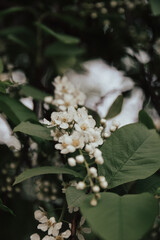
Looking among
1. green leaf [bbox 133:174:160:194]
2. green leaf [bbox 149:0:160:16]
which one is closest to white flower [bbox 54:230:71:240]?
green leaf [bbox 133:174:160:194]

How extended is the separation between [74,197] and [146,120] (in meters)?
0.49

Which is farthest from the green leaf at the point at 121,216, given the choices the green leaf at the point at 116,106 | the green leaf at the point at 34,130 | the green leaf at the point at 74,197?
the green leaf at the point at 116,106

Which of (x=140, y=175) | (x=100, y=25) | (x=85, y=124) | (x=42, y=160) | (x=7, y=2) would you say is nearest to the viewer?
(x=140, y=175)

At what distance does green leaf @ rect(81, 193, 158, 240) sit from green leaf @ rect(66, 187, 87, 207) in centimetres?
7

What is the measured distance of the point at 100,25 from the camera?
2740 millimetres

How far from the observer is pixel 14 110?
165cm

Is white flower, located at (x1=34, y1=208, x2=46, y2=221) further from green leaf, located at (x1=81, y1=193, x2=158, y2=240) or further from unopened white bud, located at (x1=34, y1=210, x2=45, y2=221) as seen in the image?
green leaf, located at (x1=81, y1=193, x2=158, y2=240)

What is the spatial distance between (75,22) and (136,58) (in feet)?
1.82

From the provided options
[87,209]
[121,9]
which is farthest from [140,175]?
[121,9]

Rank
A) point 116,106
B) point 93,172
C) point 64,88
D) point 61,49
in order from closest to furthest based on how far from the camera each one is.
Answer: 1. point 93,172
2. point 116,106
3. point 64,88
4. point 61,49

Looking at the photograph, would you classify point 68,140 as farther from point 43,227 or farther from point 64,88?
point 64,88

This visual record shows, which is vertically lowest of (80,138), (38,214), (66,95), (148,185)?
(38,214)

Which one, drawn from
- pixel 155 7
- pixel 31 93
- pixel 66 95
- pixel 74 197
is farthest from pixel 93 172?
pixel 155 7

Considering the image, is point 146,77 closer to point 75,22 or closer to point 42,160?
point 75,22
